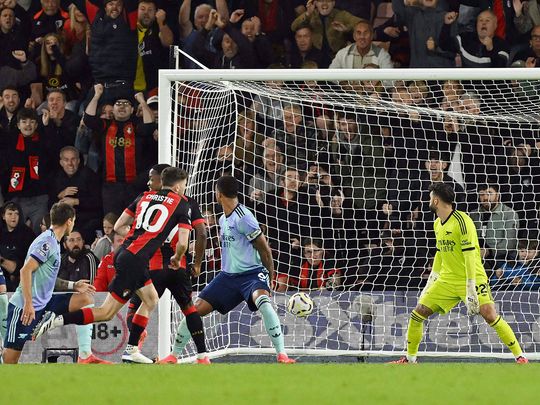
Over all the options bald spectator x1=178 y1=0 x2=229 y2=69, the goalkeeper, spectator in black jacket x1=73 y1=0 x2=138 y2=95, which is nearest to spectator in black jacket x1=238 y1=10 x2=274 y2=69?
bald spectator x1=178 y1=0 x2=229 y2=69

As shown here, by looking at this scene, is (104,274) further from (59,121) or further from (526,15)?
(526,15)

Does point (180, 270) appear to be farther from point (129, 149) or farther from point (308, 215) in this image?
point (129, 149)

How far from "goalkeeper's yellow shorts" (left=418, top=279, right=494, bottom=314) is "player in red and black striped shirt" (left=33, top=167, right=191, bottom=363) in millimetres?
2564

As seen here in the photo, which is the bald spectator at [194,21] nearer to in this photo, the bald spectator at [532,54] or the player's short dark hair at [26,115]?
the player's short dark hair at [26,115]

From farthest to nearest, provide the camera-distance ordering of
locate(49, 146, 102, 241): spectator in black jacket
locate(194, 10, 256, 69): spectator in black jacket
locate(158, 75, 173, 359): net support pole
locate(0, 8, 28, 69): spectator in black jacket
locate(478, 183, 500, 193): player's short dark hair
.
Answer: locate(0, 8, 28, 69): spectator in black jacket
locate(194, 10, 256, 69): spectator in black jacket
locate(49, 146, 102, 241): spectator in black jacket
locate(478, 183, 500, 193): player's short dark hair
locate(158, 75, 173, 359): net support pole

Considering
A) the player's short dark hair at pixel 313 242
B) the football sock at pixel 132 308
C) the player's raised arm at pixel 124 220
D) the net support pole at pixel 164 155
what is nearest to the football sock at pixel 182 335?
the net support pole at pixel 164 155

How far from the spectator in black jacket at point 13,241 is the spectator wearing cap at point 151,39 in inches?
96.3

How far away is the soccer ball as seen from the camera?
12.2m

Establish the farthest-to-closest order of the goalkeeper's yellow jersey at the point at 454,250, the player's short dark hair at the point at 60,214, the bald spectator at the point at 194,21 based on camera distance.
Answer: the bald spectator at the point at 194,21 → the goalkeeper's yellow jersey at the point at 454,250 → the player's short dark hair at the point at 60,214

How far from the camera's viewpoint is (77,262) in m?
14.4

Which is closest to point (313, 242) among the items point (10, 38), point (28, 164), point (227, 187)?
point (227, 187)

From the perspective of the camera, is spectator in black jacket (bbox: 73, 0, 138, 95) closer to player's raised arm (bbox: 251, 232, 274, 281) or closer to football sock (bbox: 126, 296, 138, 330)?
football sock (bbox: 126, 296, 138, 330)

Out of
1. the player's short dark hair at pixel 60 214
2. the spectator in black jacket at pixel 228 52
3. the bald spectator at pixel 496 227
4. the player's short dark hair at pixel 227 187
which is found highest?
the spectator in black jacket at pixel 228 52

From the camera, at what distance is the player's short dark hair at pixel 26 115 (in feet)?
52.6
